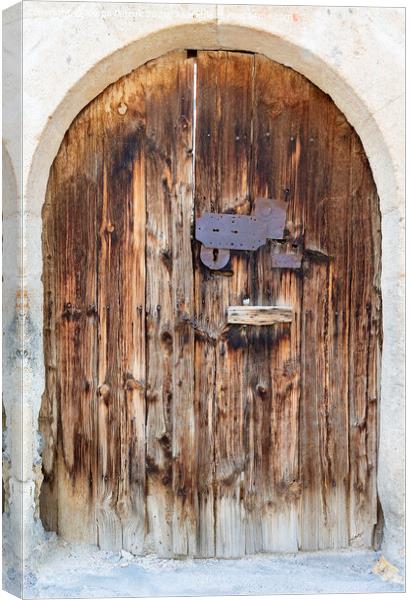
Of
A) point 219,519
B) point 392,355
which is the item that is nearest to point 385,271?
point 392,355

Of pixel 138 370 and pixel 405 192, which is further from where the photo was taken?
pixel 138 370

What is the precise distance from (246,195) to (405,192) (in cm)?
59

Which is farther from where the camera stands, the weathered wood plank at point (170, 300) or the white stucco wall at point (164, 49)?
the weathered wood plank at point (170, 300)

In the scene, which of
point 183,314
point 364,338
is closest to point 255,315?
point 183,314

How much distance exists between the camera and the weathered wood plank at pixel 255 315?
8.07 ft

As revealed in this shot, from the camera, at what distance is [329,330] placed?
250cm

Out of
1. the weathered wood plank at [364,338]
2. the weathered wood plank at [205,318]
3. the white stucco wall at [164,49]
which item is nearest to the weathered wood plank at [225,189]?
the weathered wood plank at [205,318]

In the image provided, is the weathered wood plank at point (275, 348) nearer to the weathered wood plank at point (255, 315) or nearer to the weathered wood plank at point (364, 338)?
the weathered wood plank at point (255, 315)

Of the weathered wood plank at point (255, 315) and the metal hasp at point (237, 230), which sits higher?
the metal hasp at point (237, 230)

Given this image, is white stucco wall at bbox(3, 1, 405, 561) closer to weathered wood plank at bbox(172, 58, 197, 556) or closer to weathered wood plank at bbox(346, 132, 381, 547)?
weathered wood plank at bbox(346, 132, 381, 547)

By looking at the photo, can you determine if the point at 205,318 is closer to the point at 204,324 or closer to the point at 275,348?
the point at 204,324

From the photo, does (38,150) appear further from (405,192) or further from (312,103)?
(405,192)

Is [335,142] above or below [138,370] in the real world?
above

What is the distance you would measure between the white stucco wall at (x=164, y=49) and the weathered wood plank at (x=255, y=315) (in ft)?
1.34
